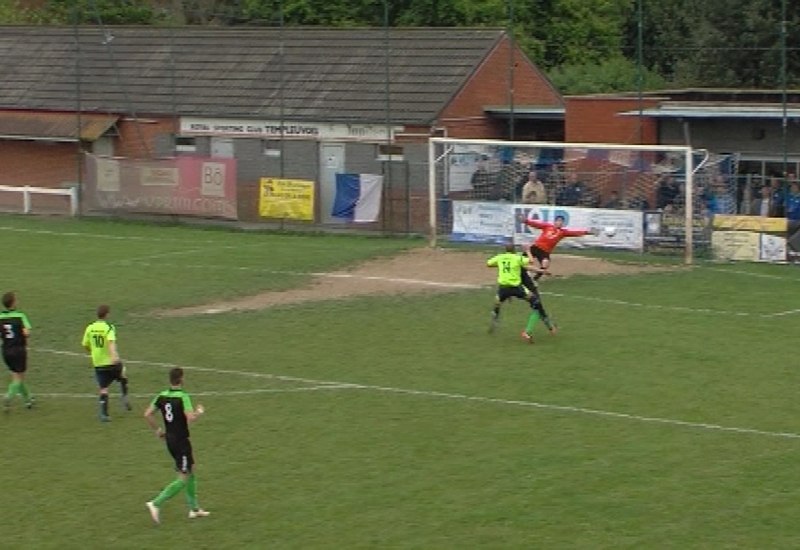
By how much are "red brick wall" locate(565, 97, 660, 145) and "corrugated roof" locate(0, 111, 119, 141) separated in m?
15.1

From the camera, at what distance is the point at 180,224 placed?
4525cm

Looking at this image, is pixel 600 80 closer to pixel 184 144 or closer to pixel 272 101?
pixel 272 101

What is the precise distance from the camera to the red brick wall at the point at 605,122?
41.7 m

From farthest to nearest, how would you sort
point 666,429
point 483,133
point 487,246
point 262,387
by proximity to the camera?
point 483,133 → point 487,246 → point 262,387 → point 666,429

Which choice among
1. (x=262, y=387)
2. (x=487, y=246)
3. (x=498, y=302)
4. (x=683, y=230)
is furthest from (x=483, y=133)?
(x=262, y=387)

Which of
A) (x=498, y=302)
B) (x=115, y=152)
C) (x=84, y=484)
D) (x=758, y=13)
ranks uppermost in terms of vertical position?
(x=758, y=13)

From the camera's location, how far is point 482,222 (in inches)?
1507

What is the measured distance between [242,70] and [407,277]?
16.1 m

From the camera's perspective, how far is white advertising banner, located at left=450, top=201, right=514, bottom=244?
37.7 metres

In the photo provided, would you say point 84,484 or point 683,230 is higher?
point 683,230

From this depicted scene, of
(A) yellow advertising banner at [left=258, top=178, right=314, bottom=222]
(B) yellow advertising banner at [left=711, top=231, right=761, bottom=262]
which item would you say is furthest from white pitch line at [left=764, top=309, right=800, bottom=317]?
(A) yellow advertising banner at [left=258, top=178, right=314, bottom=222]

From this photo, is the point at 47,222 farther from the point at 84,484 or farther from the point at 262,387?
the point at 84,484

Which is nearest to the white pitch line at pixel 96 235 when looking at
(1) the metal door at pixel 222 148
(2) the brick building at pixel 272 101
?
(2) the brick building at pixel 272 101

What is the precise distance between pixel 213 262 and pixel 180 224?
855 centimetres
